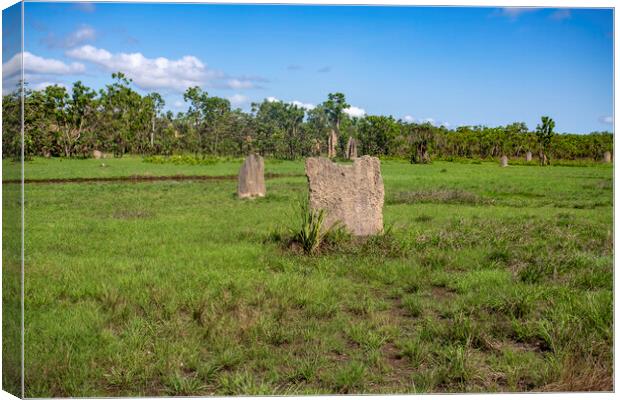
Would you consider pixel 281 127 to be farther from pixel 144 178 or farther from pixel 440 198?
pixel 440 198

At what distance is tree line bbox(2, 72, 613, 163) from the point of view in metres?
12.9

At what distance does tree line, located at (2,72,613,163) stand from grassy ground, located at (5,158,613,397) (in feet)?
5.06

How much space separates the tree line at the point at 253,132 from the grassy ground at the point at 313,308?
1542mm

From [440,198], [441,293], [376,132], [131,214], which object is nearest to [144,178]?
[376,132]

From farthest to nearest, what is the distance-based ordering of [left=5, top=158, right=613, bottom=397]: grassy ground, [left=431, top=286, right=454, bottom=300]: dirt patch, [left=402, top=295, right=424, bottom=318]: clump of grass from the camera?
[left=431, top=286, right=454, bottom=300]: dirt patch → [left=402, top=295, right=424, bottom=318]: clump of grass → [left=5, top=158, right=613, bottom=397]: grassy ground

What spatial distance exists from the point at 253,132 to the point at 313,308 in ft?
75.1

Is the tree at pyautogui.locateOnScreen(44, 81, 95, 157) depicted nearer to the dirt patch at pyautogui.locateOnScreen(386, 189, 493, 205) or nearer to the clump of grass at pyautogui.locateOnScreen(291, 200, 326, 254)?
the dirt patch at pyautogui.locateOnScreen(386, 189, 493, 205)

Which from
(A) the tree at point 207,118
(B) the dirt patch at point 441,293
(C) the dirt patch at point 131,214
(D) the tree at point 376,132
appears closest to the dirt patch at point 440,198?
(D) the tree at point 376,132

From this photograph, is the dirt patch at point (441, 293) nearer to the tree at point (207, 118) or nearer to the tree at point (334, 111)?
the tree at point (334, 111)

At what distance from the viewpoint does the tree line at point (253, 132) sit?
42.2ft

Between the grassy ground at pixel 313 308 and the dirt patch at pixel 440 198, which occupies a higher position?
the dirt patch at pixel 440 198

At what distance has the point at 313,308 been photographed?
16.5 feet

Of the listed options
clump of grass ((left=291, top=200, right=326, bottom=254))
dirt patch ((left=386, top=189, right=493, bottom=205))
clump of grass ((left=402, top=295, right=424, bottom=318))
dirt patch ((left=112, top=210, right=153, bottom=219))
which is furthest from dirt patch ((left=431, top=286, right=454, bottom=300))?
dirt patch ((left=386, top=189, right=493, bottom=205))

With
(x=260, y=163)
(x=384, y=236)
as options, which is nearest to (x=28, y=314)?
(x=384, y=236)
